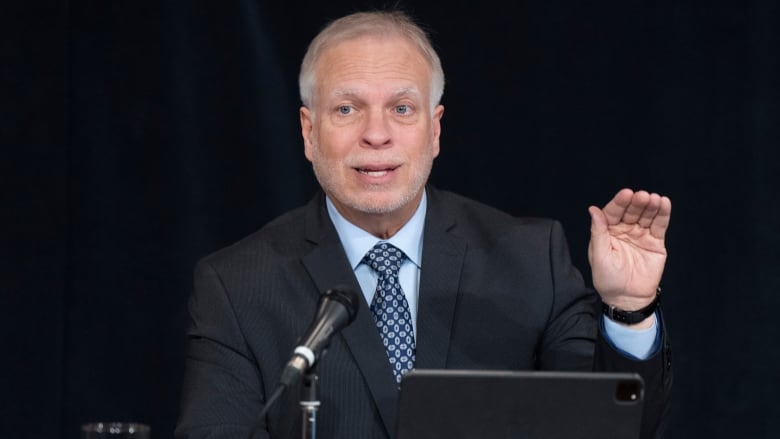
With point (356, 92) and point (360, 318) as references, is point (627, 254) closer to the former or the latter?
point (360, 318)

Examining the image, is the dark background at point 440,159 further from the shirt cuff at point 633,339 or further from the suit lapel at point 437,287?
the shirt cuff at point 633,339

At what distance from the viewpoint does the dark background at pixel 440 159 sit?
347 centimetres

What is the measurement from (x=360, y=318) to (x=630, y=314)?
560 mm

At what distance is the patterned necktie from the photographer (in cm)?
261

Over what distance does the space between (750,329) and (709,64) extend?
A: 0.74m

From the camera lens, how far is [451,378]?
5.96ft

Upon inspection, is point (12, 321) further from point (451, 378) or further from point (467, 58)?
point (451, 378)

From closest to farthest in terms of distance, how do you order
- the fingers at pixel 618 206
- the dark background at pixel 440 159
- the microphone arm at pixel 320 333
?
the microphone arm at pixel 320 333
the fingers at pixel 618 206
the dark background at pixel 440 159

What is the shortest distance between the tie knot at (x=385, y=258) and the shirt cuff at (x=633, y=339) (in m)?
0.53

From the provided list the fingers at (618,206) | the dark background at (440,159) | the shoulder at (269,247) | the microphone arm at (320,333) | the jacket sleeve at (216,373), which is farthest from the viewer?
the dark background at (440,159)

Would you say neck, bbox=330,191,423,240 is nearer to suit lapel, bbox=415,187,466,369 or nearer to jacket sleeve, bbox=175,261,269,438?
suit lapel, bbox=415,187,466,369

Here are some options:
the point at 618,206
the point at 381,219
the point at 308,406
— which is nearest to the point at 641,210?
the point at 618,206

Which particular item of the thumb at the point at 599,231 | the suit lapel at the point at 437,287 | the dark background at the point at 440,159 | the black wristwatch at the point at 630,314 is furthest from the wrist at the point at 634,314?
the dark background at the point at 440,159

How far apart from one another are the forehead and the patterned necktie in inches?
13.9
